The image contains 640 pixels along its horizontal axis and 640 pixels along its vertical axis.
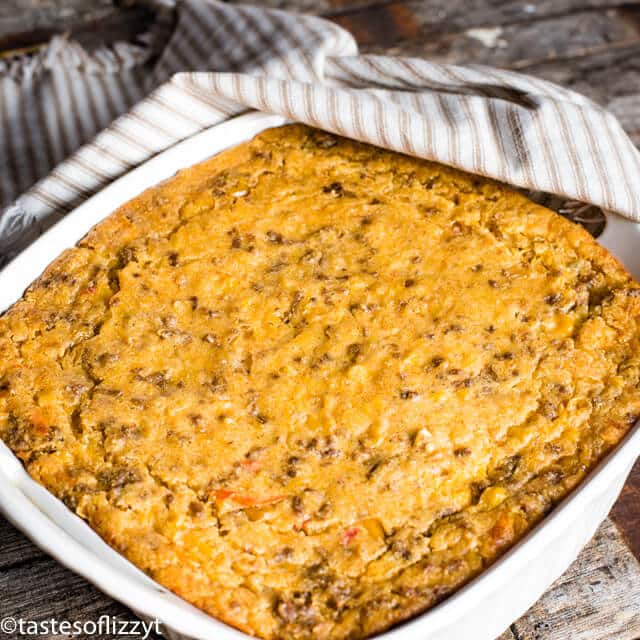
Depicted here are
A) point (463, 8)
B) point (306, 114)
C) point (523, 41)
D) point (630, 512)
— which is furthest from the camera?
point (463, 8)

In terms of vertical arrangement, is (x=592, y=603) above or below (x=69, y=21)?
below

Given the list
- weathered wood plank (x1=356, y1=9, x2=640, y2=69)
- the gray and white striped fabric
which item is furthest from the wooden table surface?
the gray and white striped fabric

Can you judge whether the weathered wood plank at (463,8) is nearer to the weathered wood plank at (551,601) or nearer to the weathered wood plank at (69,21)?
the weathered wood plank at (69,21)

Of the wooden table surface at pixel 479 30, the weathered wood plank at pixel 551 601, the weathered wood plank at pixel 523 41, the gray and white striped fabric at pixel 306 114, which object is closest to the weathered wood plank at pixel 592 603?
the weathered wood plank at pixel 551 601

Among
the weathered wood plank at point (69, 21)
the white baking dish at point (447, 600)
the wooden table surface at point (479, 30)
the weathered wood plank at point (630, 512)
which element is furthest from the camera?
the weathered wood plank at point (69, 21)

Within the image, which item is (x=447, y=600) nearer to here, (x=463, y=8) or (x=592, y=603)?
(x=592, y=603)

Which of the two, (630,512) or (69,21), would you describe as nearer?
(630,512)

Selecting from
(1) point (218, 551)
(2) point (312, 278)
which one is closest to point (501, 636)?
Result: (1) point (218, 551)

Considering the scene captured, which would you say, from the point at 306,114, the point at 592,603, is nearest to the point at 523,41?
the point at 306,114
